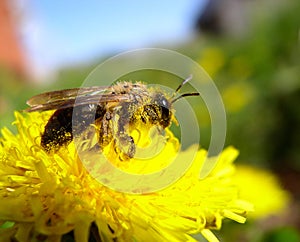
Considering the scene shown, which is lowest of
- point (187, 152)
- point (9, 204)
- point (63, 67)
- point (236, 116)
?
point (9, 204)

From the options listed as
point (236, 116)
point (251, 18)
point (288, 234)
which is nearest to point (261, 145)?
point (236, 116)

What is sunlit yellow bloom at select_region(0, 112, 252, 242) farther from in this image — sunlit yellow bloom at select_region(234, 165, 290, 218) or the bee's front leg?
sunlit yellow bloom at select_region(234, 165, 290, 218)

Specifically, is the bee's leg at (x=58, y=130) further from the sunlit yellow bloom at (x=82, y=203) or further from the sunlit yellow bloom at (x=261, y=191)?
the sunlit yellow bloom at (x=261, y=191)

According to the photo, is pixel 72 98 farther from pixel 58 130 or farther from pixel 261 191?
pixel 261 191

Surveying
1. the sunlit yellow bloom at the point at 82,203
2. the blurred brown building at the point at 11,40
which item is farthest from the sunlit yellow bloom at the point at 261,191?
the blurred brown building at the point at 11,40

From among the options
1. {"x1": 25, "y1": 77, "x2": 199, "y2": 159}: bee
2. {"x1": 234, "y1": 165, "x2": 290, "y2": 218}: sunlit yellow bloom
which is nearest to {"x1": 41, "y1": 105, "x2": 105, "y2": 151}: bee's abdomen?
{"x1": 25, "y1": 77, "x2": 199, "y2": 159}: bee

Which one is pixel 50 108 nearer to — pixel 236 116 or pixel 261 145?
pixel 236 116
